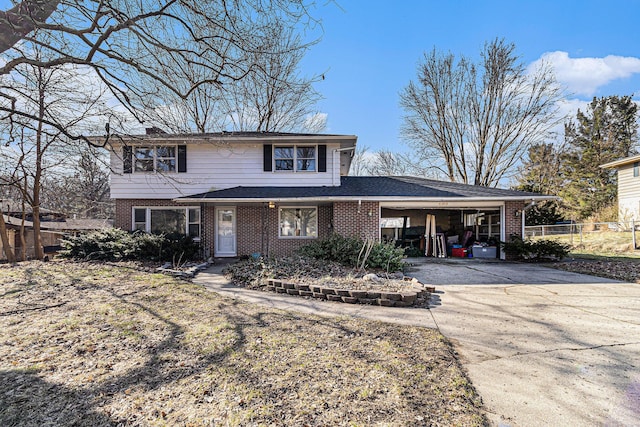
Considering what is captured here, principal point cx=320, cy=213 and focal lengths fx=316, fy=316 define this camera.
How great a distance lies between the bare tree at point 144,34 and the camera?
4.53 meters

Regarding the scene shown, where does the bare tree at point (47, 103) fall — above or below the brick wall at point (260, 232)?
above

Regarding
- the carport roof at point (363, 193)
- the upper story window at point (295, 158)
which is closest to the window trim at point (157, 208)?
the carport roof at point (363, 193)

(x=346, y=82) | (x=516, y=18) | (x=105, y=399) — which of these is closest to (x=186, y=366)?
(x=105, y=399)

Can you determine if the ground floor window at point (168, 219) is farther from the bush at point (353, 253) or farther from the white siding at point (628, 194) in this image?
the white siding at point (628, 194)

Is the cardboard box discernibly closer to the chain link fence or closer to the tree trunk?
the chain link fence

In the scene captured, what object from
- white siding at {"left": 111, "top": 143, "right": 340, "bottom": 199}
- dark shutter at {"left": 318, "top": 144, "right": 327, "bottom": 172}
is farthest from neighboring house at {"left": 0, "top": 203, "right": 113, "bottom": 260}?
dark shutter at {"left": 318, "top": 144, "right": 327, "bottom": 172}

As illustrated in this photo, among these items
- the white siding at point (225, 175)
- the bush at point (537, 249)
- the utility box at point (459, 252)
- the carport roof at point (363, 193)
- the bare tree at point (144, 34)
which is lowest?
the utility box at point (459, 252)

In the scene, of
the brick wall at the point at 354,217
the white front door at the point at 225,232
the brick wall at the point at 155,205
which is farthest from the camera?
the white front door at the point at 225,232

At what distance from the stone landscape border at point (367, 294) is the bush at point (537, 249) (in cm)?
652

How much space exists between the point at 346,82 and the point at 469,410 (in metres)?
6.69

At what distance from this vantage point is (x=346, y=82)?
Result: 7.32 meters

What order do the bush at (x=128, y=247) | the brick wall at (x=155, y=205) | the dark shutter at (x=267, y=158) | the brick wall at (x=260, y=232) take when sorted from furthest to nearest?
the dark shutter at (x=267, y=158)
the brick wall at (x=260, y=232)
the brick wall at (x=155, y=205)
the bush at (x=128, y=247)

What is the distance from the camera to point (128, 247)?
10727 millimetres

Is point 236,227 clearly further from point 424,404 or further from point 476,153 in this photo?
point 476,153
